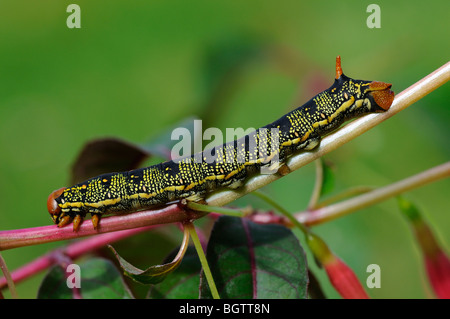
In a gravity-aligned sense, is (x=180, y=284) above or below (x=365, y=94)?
below

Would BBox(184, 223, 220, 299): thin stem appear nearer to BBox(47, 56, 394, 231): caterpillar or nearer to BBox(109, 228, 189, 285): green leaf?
BBox(109, 228, 189, 285): green leaf

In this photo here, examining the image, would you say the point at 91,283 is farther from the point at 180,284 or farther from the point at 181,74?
the point at 181,74

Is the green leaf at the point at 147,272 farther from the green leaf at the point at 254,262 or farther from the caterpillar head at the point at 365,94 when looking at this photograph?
the caterpillar head at the point at 365,94

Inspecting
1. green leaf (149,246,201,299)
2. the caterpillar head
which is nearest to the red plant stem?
green leaf (149,246,201,299)

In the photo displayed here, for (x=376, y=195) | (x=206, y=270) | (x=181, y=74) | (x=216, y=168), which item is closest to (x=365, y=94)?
(x=376, y=195)

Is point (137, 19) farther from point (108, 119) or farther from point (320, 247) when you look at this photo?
point (320, 247)

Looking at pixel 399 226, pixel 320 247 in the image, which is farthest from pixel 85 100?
pixel 320 247

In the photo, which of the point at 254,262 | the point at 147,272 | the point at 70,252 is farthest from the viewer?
the point at 70,252
